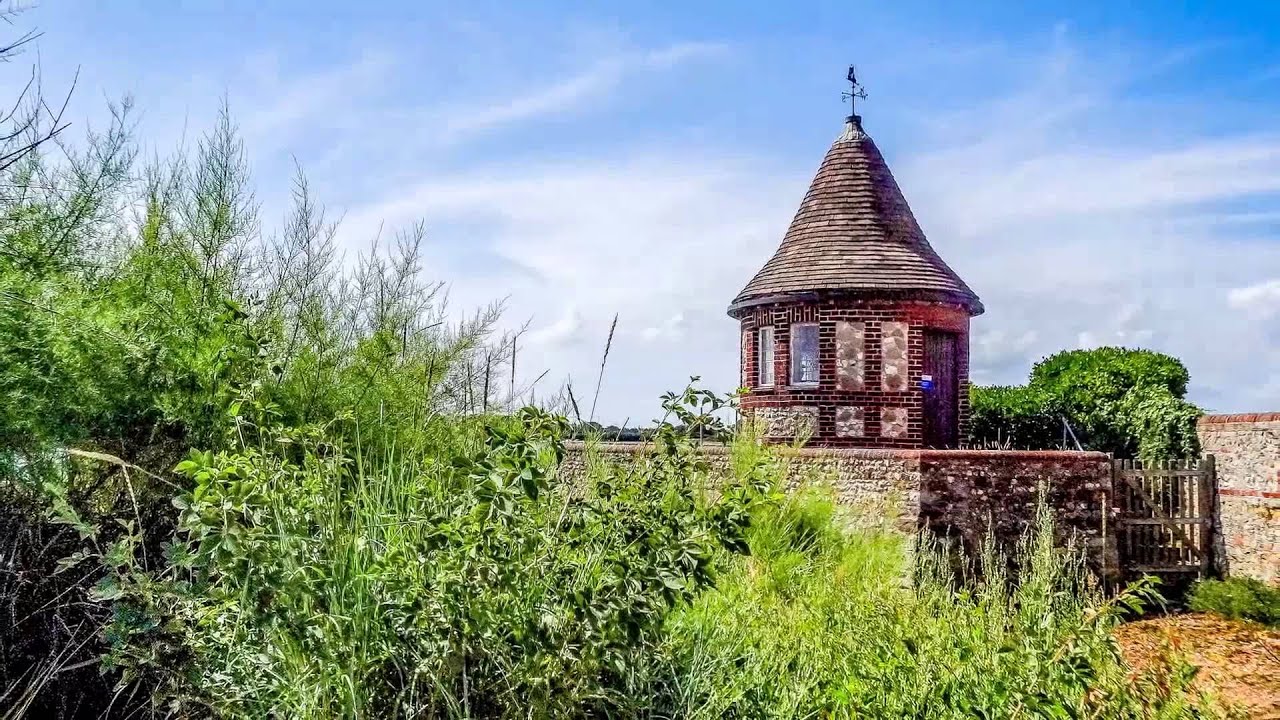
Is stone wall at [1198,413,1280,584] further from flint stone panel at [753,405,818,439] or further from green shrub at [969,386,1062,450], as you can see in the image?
flint stone panel at [753,405,818,439]

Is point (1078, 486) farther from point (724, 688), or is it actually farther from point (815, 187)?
point (724, 688)

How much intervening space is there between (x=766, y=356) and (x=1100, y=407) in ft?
18.8

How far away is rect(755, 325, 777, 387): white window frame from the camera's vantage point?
16641 mm

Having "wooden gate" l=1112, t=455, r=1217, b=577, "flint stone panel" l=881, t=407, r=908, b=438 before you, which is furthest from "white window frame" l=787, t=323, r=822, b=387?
"wooden gate" l=1112, t=455, r=1217, b=577

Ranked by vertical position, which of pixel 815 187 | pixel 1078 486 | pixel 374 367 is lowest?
pixel 1078 486

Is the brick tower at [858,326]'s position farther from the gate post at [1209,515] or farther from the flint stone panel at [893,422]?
the gate post at [1209,515]

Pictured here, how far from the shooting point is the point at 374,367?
761cm

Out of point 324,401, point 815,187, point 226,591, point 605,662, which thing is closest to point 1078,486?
point 815,187

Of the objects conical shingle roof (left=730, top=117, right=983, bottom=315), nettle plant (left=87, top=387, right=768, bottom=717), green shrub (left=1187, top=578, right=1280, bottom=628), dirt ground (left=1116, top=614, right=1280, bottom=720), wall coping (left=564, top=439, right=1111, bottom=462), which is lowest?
dirt ground (left=1116, top=614, right=1280, bottom=720)

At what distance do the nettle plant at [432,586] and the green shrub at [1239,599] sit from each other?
9.89 m

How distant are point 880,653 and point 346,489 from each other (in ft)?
8.19

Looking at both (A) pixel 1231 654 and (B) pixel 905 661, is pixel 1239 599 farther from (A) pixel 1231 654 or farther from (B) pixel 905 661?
(B) pixel 905 661

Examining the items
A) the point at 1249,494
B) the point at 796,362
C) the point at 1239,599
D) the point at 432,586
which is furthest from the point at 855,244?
the point at 432,586

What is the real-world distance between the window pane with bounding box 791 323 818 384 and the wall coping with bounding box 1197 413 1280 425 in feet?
18.2
